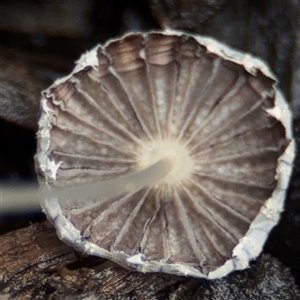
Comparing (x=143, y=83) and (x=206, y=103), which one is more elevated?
(x=143, y=83)

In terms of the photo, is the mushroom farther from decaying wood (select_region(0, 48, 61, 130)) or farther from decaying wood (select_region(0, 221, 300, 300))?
decaying wood (select_region(0, 48, 61, 130))

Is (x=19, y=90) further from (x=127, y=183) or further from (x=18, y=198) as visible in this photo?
(x=127, y=183)

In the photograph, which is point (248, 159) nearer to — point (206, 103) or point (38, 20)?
point (206, 103)

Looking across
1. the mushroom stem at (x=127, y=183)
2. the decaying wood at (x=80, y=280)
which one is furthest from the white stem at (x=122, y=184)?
the decaying wood at (x=80, y=280)

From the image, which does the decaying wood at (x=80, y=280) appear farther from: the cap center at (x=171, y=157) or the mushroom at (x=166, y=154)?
the cap center at (x=171, y=157)

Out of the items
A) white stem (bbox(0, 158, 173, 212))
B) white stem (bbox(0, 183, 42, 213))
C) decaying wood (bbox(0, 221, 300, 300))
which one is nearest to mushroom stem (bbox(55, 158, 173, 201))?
white stem (bbox(0, 158, 173, 212))

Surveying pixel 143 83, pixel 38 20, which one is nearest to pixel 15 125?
pixel 38 20

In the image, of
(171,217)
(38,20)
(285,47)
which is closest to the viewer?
(171,217)

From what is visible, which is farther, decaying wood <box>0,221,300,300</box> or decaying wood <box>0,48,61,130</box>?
decaying wood <box>0,48,61,130</box>
